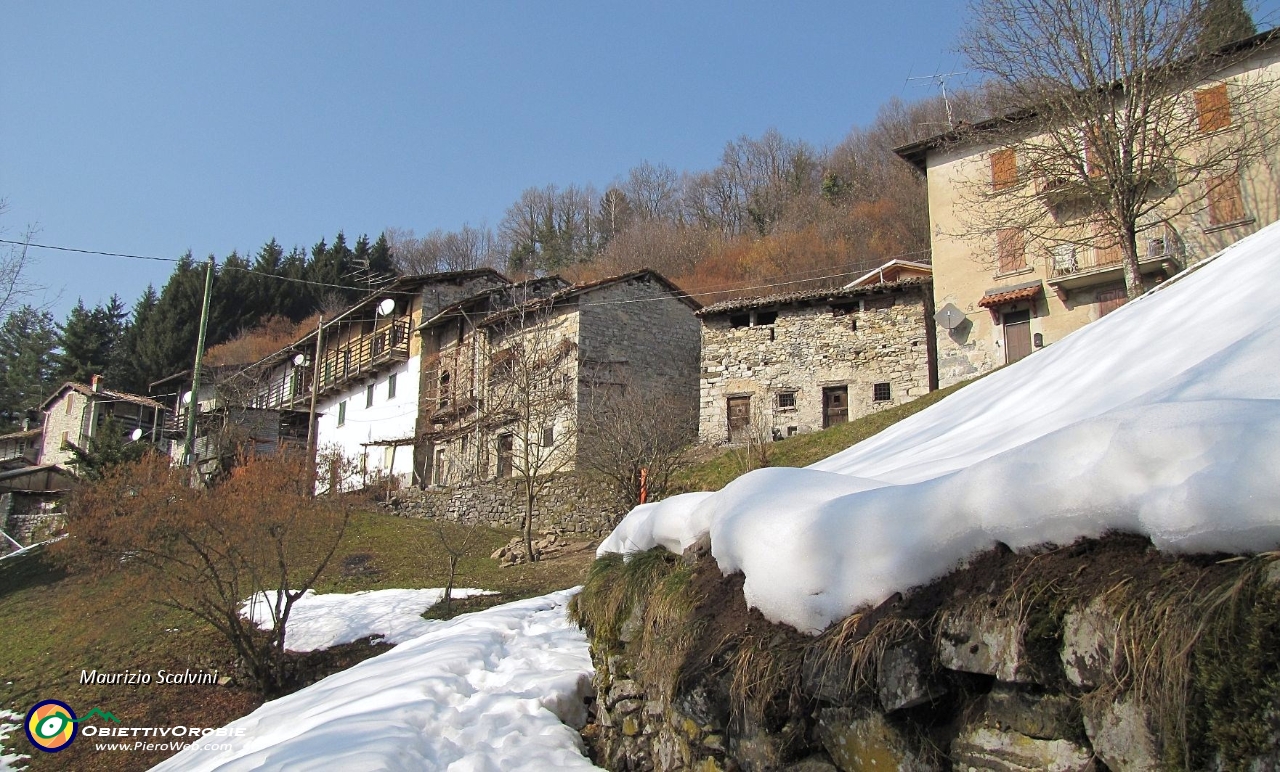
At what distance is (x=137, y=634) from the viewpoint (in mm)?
13562

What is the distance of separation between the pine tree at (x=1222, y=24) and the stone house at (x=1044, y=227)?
621 mm

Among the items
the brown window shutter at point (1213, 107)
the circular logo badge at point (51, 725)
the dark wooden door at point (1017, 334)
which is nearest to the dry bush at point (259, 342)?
the circular logo badge at point (51, 725)

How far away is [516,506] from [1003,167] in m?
15.7

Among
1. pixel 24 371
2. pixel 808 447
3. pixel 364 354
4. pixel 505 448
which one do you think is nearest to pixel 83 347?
pixel 24 371

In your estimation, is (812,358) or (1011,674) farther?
(812,358)

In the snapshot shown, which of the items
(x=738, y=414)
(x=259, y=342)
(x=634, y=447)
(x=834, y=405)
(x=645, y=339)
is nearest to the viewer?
(x=634, y=447)

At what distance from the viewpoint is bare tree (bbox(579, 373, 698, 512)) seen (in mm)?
17156

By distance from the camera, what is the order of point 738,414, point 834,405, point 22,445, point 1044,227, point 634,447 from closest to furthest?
point 634,447, point 1044,227, point 834,405, point 738,414, point 22,445

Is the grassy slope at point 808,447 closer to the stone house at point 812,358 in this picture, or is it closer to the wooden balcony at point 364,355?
the stone house at point 812,358

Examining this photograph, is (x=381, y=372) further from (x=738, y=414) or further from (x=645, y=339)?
(x=738, y=414)

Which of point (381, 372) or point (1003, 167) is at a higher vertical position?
point (1003, 167)

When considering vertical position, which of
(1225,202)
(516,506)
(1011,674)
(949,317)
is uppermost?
(1225,202)

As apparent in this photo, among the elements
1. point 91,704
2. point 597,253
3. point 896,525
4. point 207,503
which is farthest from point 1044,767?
point 597,253

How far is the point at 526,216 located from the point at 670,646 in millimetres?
58052
